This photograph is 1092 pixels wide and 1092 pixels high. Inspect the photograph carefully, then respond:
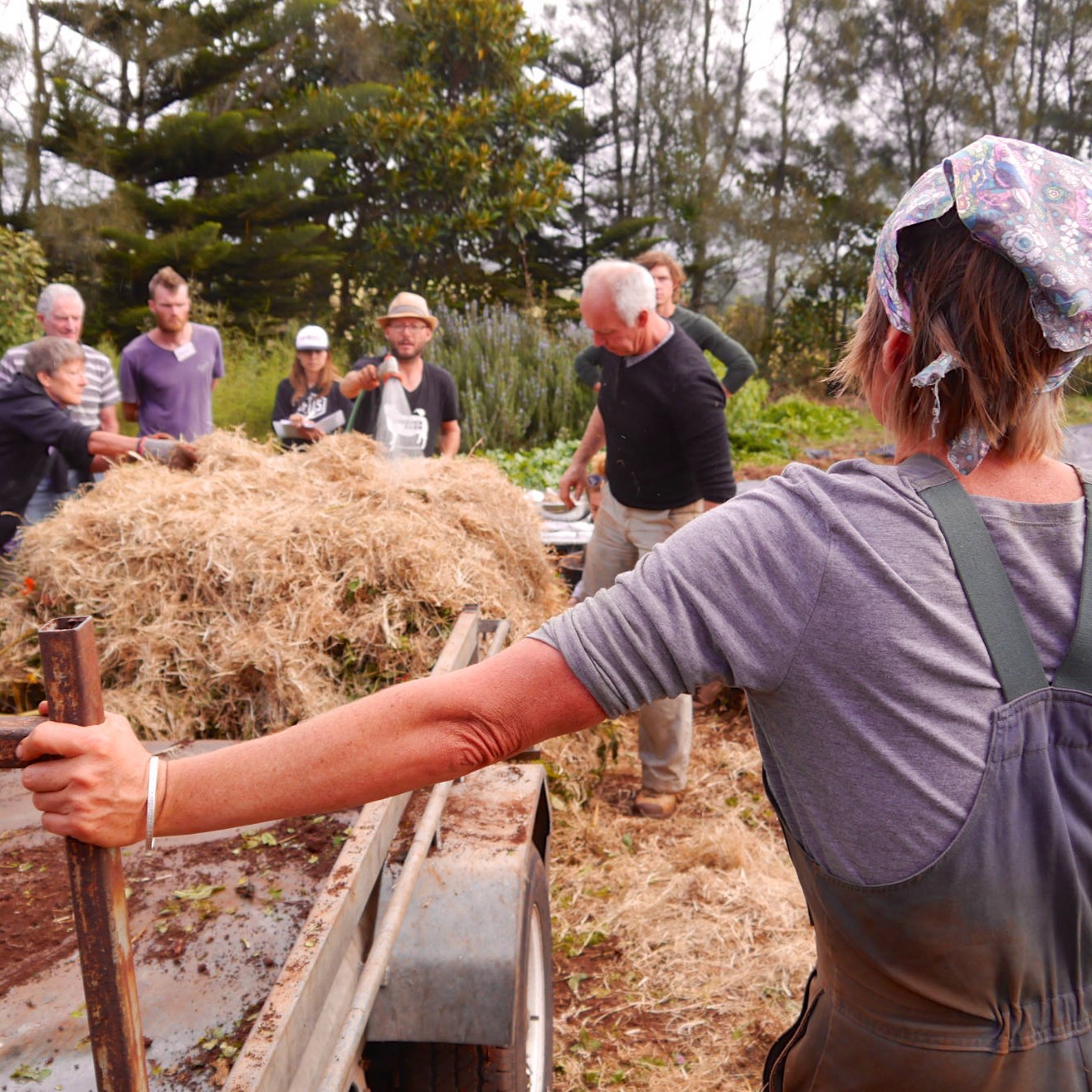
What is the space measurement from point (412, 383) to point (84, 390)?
1731 millimetres

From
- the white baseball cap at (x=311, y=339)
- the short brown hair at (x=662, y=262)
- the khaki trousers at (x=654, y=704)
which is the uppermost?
the short brown hair at (x=662, y=262)

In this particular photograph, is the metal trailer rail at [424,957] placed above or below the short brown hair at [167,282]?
below

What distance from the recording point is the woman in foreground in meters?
1.07

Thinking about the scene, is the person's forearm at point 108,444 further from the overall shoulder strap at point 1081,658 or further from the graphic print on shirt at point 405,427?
the overall shoulder strap at point 1081,658

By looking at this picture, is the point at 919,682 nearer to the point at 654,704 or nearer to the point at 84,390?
the point at 654,704

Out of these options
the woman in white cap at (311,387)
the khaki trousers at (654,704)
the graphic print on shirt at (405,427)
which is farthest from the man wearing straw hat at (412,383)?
the khaki trousers at (654,704)

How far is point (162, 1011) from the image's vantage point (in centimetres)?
142

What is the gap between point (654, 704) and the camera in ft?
13.6

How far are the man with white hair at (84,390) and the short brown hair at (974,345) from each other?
13.3 feet

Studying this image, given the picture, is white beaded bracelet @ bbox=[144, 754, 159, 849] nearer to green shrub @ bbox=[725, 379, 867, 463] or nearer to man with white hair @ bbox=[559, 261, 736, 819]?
man with white hair @ bbox=[559, 261, 736, 819]

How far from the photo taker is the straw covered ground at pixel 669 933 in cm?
275

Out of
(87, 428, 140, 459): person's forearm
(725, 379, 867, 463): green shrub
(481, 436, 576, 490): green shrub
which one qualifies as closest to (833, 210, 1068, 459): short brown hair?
(87, 428, 140, 459): person's forearm

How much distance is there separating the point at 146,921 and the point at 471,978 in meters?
0.60

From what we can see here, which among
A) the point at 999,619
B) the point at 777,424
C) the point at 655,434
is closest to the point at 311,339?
the point at 655,434
